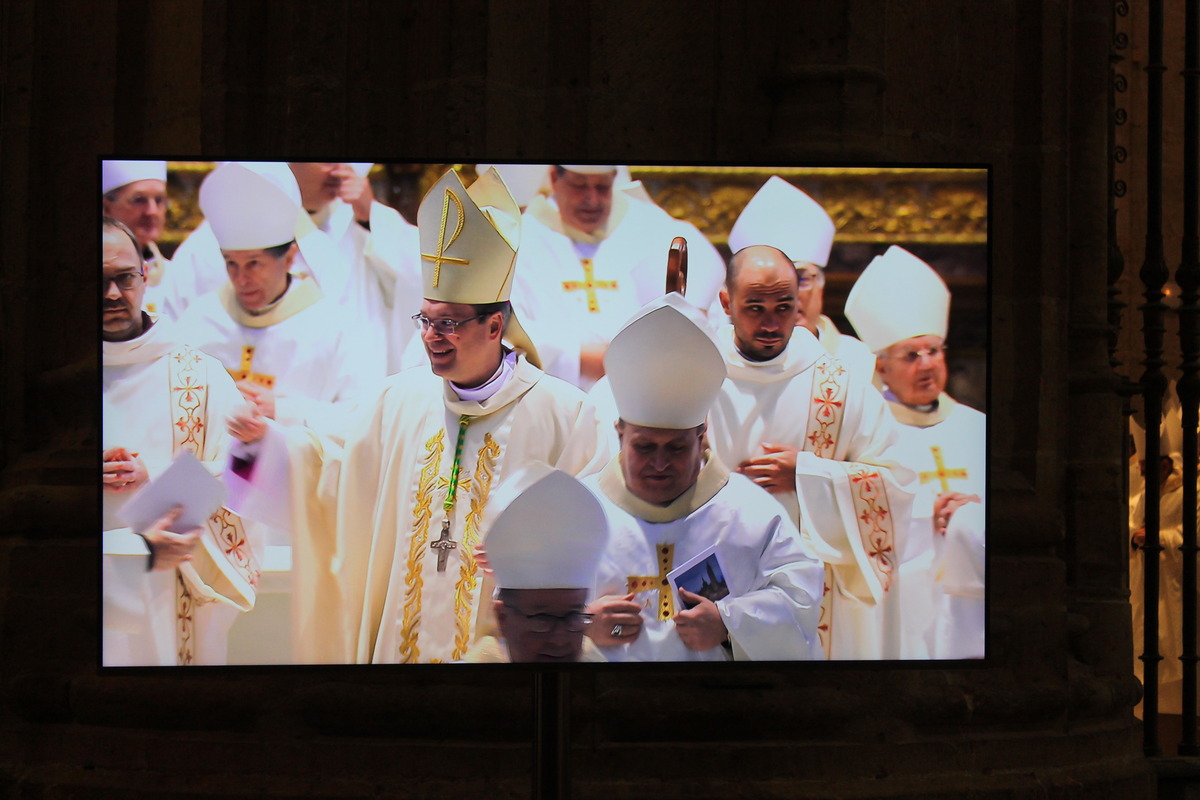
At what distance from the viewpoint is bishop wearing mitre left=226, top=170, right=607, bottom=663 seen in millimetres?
3252

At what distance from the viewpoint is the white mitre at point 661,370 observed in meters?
3.32

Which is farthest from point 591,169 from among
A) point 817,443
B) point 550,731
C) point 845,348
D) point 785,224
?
point 550,731

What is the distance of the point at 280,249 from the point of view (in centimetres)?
330

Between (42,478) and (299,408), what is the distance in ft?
4.13

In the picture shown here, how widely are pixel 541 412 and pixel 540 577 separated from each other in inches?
17.0

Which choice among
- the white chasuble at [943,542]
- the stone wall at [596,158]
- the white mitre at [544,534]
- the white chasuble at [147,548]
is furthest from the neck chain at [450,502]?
the white chasuble at [943,542]

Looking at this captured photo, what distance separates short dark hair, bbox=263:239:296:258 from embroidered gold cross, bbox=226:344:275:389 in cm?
25

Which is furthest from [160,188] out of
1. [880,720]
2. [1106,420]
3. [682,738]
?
[1106,420]

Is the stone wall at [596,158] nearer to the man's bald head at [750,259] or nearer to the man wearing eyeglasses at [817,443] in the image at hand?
the man wearing eyeglasses at [817,443]

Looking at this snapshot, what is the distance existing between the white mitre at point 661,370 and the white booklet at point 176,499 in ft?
3.62

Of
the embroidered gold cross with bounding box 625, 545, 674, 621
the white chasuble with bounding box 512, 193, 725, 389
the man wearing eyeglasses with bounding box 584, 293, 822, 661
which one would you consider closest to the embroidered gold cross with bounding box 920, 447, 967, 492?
the man wearing eyeglasses with bounding box 584, 293, 822, 661

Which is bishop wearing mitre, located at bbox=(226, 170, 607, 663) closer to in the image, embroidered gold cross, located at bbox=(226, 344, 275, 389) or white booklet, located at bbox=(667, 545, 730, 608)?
embroidered gold cross, located at bbox=(226, 344, 275, 389)

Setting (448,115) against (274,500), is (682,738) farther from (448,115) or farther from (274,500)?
(448,115)

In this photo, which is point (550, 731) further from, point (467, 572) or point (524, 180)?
point (524, 180)
